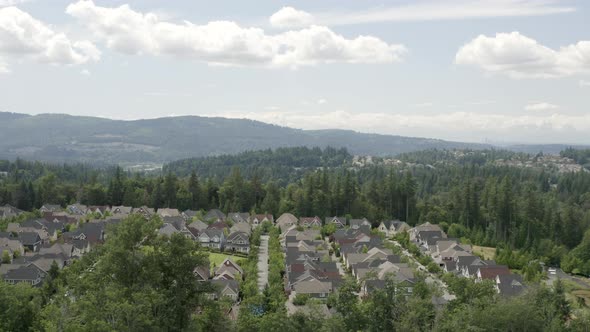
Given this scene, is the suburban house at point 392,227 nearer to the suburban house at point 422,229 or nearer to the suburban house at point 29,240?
the suburban house at point 422,229

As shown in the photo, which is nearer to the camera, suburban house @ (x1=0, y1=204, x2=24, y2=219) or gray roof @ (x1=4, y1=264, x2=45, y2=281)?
gray roof @ (x1=4, y1=264, x2=45, y2=281)

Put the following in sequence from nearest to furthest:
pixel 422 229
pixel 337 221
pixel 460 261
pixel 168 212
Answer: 1. pixel 460 261
2. pixel 422 229
3. pixel 337 221
4. pixel 168 212

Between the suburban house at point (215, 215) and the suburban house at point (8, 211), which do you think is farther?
the suburban house at point (215, 215)

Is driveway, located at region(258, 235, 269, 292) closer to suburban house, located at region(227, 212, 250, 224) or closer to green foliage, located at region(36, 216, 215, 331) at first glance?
suburban house, located at region(227, 212, 250, 224)

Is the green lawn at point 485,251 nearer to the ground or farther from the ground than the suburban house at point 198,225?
nearer to the ground

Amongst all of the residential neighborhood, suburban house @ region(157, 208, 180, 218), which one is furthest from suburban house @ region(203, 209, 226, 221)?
suburban house @ region(157, 208, 180, 218)

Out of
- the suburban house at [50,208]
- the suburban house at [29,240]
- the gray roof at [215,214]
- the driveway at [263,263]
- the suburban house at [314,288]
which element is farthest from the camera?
the suburban house at [50,208]

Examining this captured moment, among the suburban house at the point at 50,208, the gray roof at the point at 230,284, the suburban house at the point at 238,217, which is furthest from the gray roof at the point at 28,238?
the gray roof at the point at 230,284

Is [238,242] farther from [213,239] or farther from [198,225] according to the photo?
[198,225]

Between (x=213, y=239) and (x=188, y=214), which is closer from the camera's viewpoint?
(x=213, y=239)

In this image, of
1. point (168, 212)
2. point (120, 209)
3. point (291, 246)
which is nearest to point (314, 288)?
point (291, 246)
